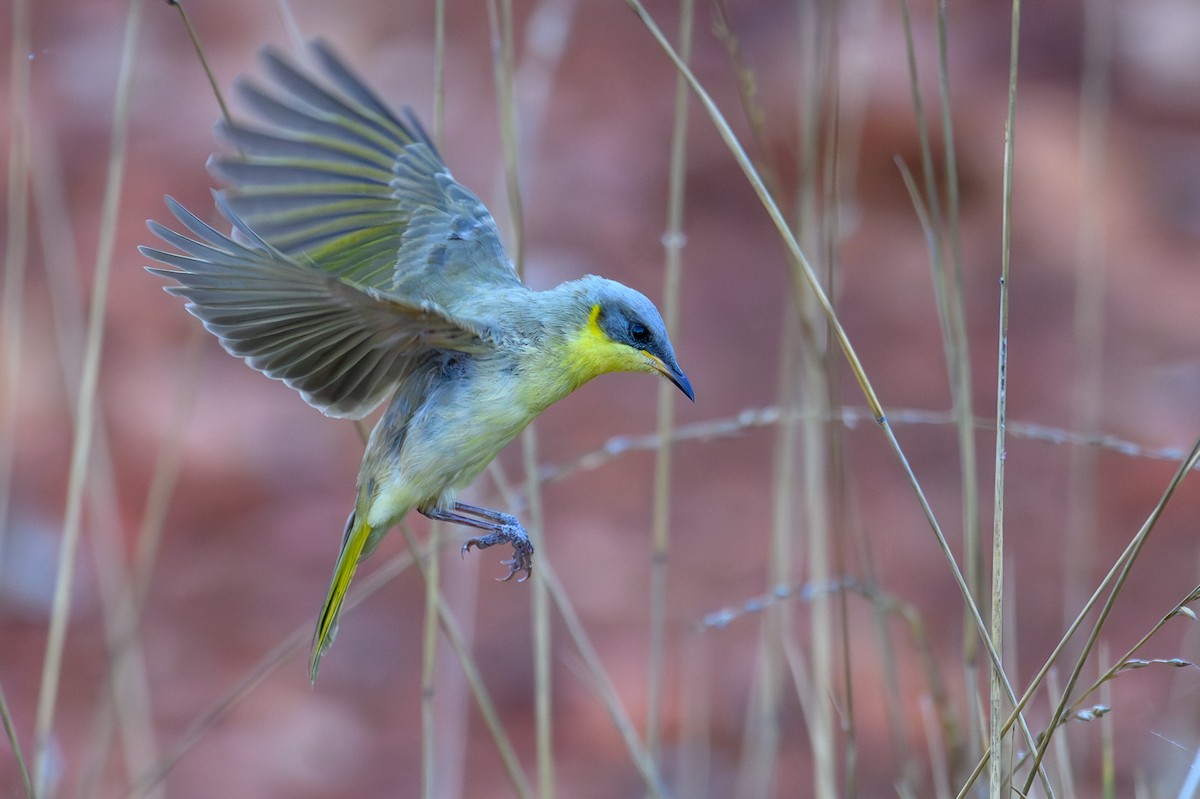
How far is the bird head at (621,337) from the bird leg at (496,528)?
0.21m

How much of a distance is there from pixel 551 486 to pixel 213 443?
107 cm

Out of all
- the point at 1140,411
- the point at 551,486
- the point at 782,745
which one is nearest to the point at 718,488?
the point at 551,486

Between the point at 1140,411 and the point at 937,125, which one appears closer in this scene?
the point at 1140,411

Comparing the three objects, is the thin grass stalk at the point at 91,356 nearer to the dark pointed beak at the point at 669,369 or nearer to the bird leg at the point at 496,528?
the bird leg at the point at 496,528

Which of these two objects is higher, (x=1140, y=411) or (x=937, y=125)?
(x=937, y=125)

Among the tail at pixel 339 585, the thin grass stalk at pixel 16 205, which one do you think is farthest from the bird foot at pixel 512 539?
the thin grass stalk at pixel 16 205

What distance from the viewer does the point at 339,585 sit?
1525mm

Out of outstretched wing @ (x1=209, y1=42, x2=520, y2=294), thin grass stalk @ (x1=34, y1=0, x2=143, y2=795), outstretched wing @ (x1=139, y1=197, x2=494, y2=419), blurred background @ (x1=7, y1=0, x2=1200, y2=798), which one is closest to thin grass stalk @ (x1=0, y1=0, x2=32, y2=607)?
thin grass stalk @ (x1=34, y1=0, x2=143, y2=795)

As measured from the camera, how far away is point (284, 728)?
3441 millimetres

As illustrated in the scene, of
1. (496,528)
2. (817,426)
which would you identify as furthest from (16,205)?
(817,426)

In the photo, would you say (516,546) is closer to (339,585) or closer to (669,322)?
(339,585)

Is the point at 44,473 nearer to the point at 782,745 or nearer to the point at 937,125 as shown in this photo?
the point at 782,745

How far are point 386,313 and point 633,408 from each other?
2658mm

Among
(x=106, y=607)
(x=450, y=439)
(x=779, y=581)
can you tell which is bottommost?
(x=106, y=607)
